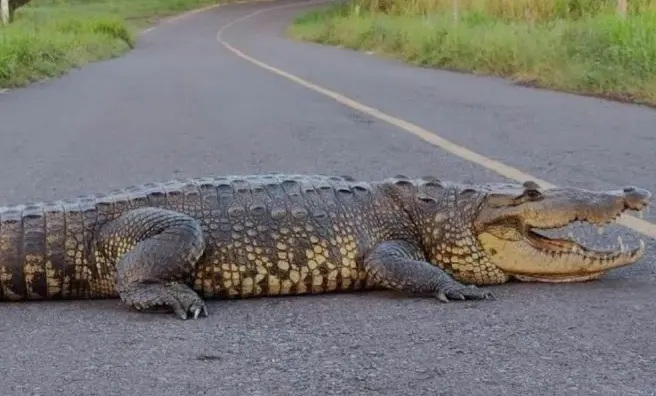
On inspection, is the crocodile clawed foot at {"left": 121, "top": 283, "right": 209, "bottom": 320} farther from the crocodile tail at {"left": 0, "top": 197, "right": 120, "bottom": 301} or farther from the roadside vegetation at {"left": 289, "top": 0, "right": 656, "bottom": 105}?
the roadside vegetation at {"left": 289, "top": 0, "right": 656, "bottom": 105}

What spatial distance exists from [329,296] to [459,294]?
519mm

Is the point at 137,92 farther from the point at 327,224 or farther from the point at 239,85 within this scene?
the point at 327,224

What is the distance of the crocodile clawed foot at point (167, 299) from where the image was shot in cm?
446

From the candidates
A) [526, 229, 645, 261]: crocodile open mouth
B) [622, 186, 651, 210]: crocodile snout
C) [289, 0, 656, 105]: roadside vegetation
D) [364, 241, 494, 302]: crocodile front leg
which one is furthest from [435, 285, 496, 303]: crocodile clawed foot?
[289, 0, 656, 105]: roadside vegetation

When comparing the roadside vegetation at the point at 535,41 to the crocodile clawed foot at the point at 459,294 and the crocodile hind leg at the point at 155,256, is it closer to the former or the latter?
the crocodile clawed foot at the point at 459,294

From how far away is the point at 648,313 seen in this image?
4320 millimetres

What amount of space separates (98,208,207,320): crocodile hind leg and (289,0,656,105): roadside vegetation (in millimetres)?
8638

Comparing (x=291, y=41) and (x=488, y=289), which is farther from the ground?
(x=488, y=289)

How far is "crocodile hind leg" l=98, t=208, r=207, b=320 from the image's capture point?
450cm

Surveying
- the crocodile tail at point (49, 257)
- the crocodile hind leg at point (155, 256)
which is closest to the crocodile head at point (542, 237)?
the crocodile hind leg at point (155, 256)

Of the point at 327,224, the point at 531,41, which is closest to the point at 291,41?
the point at 531,41

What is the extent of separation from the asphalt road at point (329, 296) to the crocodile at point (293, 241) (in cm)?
11

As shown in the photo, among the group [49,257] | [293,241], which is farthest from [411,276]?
[49,257]

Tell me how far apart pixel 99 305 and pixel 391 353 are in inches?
53.6
